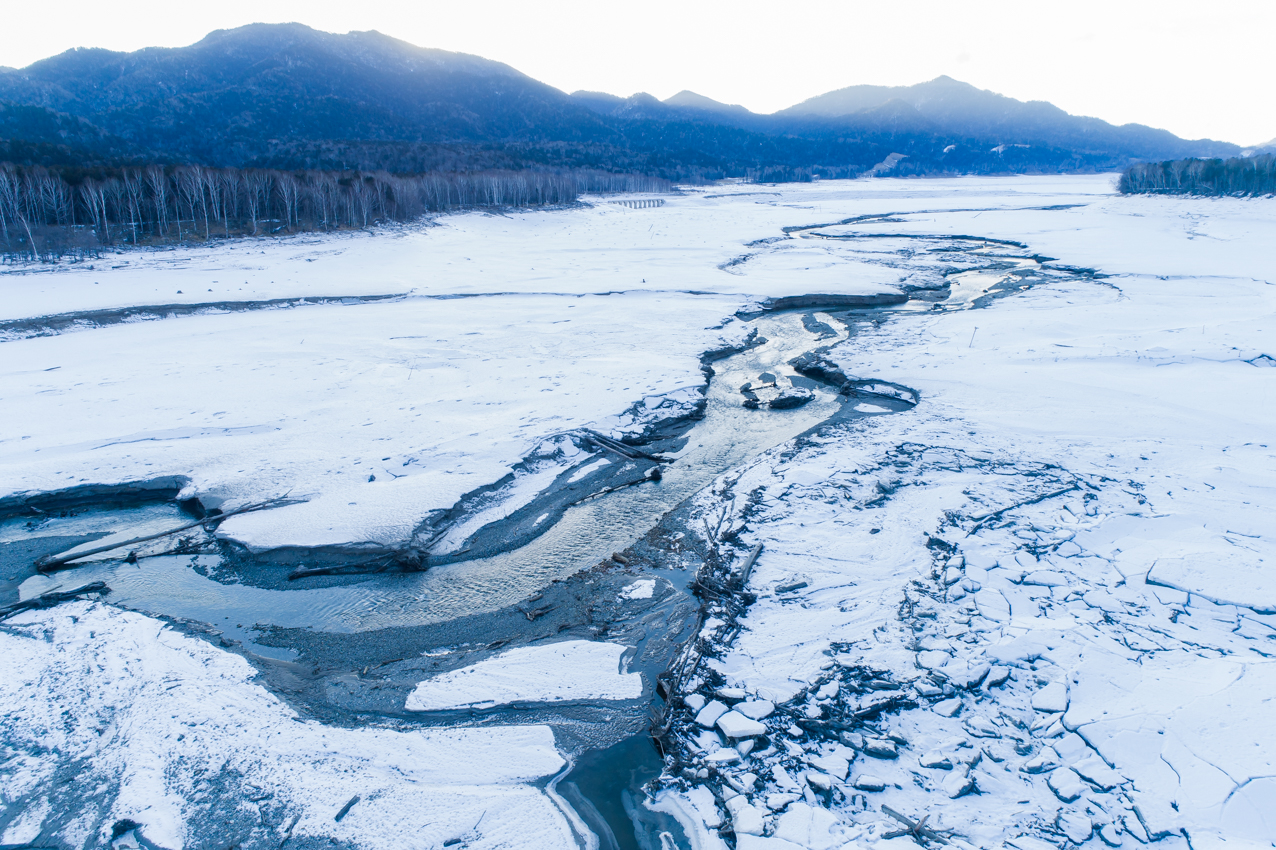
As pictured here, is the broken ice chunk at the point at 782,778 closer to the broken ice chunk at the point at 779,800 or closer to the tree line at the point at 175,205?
the broken ice chunk at the point at 779,800

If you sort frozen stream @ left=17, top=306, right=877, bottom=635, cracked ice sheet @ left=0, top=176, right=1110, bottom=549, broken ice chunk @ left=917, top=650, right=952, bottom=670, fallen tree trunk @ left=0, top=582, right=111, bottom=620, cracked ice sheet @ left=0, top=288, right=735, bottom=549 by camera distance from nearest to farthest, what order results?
broken ice chunk @ left=917, top=650, right=952, bottom=670 < fallen tree trunk @ left=0, top=582, right=111, bottom=620 < frozen stream @ left=17, top=306, right=877, bottom=635 < cracked ice sheet @ left=0, top=288, right=735, bottom=549 < cracked ice sheet @ left=0, top=176, right=1110, bottom=549

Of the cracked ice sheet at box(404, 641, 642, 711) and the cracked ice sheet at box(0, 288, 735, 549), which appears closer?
the cracked ice sheet at box(404, 641, 642, 711)

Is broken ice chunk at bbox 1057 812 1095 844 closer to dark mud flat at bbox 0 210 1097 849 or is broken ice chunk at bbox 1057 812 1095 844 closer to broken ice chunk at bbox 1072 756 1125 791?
broken ice chunk at bbox 1072 756 1125 791

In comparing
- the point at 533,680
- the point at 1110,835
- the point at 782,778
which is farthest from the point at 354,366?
the point at 1110,835

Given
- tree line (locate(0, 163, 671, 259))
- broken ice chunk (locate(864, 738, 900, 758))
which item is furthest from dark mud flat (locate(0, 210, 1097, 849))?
tree line (locate(0, 163, 671, 259))

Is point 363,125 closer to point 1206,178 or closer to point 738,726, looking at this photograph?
point 1206,178

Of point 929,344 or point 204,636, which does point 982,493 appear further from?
point 204,636
